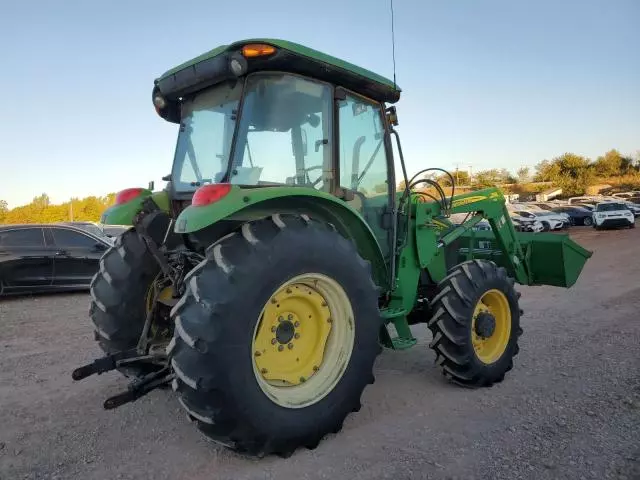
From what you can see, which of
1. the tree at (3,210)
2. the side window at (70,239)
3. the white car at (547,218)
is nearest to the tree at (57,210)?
the tree at (3,210)

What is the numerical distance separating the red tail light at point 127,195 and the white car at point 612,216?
2782 cm

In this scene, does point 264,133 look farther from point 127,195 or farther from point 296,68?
point 127,195

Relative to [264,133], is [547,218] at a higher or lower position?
lower

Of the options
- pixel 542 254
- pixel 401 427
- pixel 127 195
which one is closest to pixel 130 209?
pixel 127 195

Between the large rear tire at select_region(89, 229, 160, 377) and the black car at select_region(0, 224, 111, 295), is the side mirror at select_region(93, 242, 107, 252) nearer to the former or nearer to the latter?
the black car at select_region(0, 224, 111, 295)

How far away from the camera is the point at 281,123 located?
358cm

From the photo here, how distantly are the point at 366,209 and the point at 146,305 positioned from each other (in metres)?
1.96

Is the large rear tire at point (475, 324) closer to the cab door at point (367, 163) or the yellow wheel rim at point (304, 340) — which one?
the cab door at point (367, 163)

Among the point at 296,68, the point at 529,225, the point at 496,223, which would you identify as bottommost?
the point at 529,225

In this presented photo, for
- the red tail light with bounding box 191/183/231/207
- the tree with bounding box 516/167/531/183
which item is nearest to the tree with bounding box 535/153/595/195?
the tree with bounding box 516/167/531/183

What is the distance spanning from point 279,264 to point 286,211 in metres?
0.54

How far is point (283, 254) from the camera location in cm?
296

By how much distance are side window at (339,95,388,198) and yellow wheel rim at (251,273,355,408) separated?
1.01m

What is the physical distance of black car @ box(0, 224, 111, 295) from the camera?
9.52m
